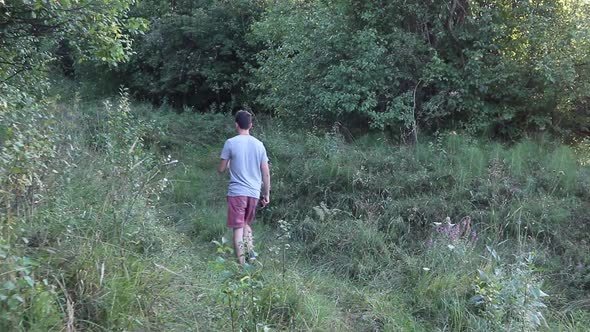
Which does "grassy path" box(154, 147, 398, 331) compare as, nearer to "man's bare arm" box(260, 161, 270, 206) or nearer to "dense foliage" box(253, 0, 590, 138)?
"man's bare arm" box(260, 161, 270, 206)

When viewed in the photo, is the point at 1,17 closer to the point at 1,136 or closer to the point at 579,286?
the point at 1,136

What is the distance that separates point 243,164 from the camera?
6961mm

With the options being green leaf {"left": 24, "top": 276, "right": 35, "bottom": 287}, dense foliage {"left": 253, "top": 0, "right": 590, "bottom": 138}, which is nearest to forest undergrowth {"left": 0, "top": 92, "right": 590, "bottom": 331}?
green leaf {"left": 24, "top": 276, "right": 35, "bottom": 287}

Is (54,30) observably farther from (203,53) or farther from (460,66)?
(203,53)

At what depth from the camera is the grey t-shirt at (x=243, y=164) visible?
6957 millimetres

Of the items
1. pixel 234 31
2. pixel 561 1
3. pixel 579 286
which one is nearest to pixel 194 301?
pixel 579 286

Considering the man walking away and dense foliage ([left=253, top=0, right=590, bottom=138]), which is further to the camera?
dense foliage ([left=253, top=0, right=590, bottom=138])

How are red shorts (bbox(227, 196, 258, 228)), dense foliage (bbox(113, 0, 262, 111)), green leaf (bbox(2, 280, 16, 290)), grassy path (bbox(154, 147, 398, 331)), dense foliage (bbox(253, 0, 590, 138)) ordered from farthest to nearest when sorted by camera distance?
1. dense foliage (bbox(113, 0, 262, 111))
2. dense foliage (bbox(253, 0, 590, 138))
3. red shorts (bbox(227, 196, 258, 228))
4. grassy path (bbox(154, 147, 398, 331))
5. green leaf (bbox(2, 280, 16, 290))

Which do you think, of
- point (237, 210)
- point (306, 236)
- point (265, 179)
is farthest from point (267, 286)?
point (306, 236)

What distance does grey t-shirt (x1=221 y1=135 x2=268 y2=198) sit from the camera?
6957 millimetres

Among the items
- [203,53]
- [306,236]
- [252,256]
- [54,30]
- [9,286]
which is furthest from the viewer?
[203,53]

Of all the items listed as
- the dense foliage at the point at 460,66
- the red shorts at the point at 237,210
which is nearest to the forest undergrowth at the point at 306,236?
the red shorts at the point at 237,210

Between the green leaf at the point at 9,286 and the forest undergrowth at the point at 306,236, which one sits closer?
the green leaf at the point at 9,286

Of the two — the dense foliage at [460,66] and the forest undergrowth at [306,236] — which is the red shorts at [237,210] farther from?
the dense foliage at [460,66]
